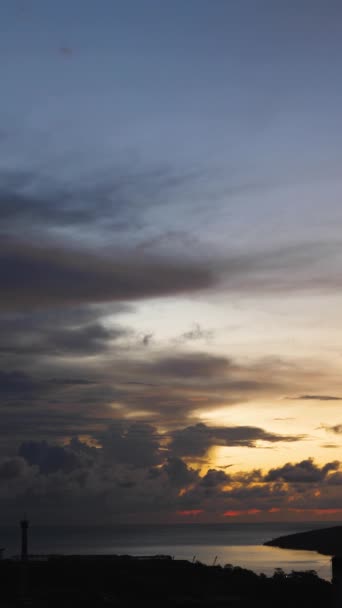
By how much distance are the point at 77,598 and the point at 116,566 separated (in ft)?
68.9

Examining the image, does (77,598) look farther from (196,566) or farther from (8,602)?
(196,566)

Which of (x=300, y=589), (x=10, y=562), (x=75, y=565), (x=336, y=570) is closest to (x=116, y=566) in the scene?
(x=75, y=565)

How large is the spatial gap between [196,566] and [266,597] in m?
19.5

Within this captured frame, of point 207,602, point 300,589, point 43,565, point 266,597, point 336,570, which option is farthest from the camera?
point 43,565

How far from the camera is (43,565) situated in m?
68.6

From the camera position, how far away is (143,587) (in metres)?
58.5

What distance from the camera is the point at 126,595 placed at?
55.2m

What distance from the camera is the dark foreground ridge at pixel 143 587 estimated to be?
50.9 metres

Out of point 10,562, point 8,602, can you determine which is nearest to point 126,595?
point 8,602

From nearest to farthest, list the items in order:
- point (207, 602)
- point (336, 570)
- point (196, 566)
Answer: point (336, 570) → point (207, 602) → point (196, 566)

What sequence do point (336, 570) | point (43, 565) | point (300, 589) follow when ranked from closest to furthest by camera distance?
point (336, 570)
point (300, 589)
point (43, 565)

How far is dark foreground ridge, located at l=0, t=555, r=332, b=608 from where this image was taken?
50909 millimetres

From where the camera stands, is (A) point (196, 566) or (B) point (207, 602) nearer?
(B) point (207, 602)

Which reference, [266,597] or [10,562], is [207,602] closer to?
[266,597]
